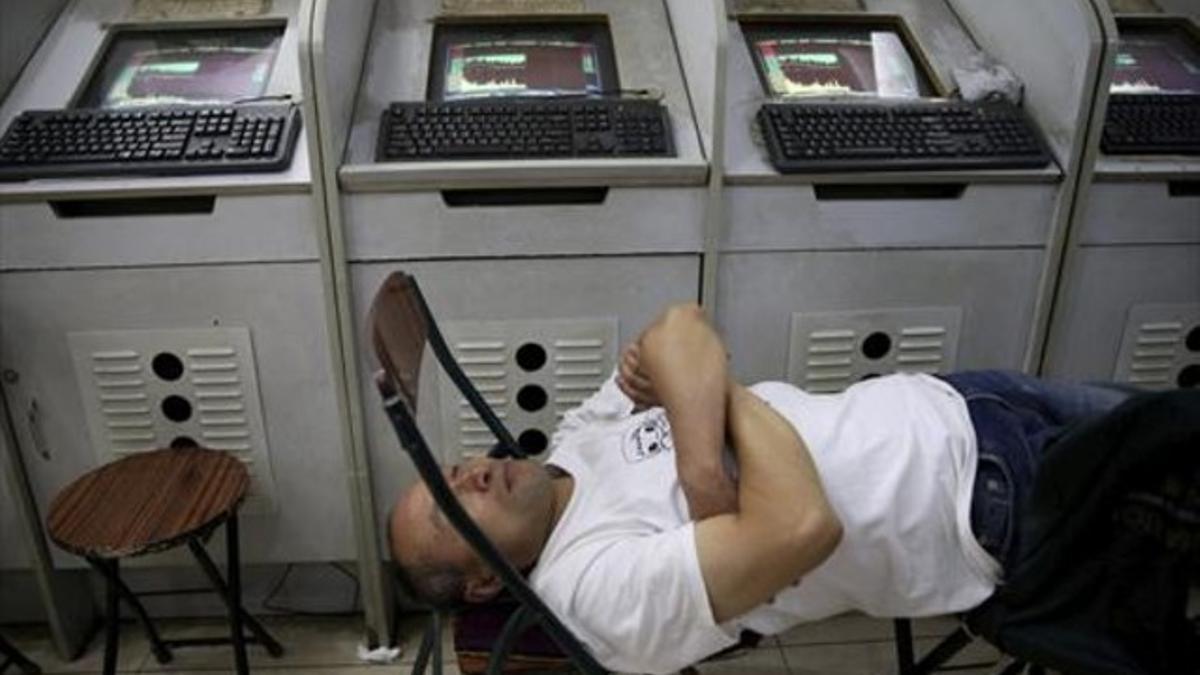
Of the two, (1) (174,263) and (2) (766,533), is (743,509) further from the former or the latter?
(1) (174,263)

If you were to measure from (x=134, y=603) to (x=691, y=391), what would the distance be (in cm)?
127

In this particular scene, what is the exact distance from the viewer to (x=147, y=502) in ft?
5.90

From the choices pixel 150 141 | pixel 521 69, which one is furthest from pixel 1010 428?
pixel 150 141

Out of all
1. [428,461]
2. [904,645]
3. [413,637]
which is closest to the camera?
[428,461]

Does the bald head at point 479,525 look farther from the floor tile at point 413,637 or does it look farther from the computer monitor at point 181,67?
the computer monitor at point 181,67

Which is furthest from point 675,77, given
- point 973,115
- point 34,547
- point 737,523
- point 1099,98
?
point 34,547

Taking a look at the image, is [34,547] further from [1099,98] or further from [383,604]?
[1099,98]

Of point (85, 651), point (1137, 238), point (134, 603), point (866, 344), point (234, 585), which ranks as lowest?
point (85, 651)

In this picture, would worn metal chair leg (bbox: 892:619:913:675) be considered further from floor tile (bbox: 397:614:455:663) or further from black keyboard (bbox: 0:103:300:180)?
black keyboard (bbox: 0:103:300:180)

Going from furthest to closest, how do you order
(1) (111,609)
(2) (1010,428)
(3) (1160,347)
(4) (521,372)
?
1. (3) (1160,347)
2. (4) (521,372)
3. (1) (111,609)
4. (2) (1010,428)

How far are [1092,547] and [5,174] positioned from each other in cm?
171

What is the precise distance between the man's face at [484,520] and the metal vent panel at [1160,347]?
1.30m

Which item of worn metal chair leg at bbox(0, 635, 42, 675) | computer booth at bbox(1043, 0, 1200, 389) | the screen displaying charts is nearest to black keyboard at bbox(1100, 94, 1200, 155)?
computer booth at bbox(1043, 0, 1200, 389)

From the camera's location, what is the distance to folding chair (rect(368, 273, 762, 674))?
110 centimetres
